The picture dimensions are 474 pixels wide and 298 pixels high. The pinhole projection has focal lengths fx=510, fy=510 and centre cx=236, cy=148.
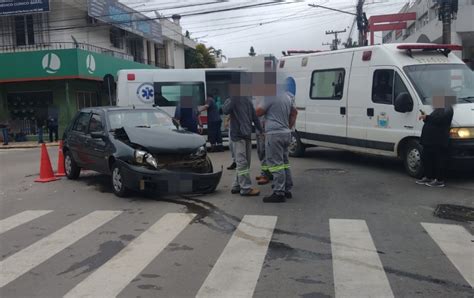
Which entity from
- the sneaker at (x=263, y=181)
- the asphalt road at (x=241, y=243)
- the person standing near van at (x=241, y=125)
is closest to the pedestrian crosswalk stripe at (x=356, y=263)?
the asphalt road at (x=241, y=243)

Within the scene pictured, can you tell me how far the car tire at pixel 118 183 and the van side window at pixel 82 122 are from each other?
181 cm

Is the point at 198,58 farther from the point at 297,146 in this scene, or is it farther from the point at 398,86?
the point at 398,86

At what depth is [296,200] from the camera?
7.91m

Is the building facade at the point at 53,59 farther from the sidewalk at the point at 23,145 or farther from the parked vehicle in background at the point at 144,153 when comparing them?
the parked vehicle in background at the point at 144,153

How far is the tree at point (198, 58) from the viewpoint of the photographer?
162 ft

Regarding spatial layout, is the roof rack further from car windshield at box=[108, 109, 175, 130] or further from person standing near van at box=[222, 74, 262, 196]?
car windshield at box=[108, 109, 175, 130]

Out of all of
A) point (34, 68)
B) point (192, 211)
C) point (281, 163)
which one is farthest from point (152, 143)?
point (34, 68)

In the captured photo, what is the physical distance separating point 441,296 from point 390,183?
5.12m

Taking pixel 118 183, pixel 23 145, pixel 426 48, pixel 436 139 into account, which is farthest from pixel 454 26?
pixel 118 183

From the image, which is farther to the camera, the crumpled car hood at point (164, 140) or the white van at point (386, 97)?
the white van at point (386, 97)

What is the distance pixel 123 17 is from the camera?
28891 mm

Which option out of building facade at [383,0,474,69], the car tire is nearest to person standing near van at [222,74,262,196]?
the car tire

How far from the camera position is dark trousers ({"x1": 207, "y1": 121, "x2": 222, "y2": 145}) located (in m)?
14.8

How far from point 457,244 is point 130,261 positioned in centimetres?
356
